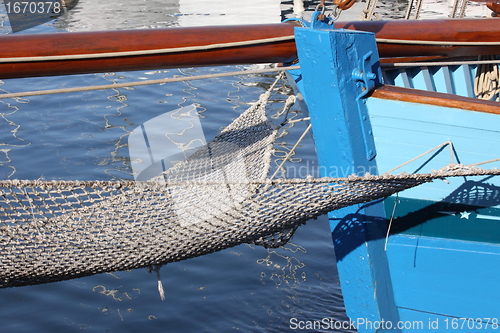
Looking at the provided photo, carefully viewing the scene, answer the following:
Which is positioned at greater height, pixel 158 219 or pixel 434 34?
pixel 434 34

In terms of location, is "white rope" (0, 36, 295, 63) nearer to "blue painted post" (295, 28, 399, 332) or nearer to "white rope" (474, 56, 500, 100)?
"blue painted post" (295, 28, 399, 332)

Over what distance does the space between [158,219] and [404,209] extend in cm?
140

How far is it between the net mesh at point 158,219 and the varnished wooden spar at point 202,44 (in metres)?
0.60

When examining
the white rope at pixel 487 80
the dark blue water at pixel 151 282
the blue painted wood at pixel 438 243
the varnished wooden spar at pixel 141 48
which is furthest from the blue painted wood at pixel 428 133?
the dark blue water at pixel 151 282

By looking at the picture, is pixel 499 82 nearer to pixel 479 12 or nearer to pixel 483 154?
pixel 483 154

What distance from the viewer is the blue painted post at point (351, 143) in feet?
7.88

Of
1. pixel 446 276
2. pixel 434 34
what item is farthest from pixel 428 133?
pixel 446 276

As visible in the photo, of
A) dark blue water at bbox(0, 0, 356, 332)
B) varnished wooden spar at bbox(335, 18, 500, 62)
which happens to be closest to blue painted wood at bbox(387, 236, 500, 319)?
varnished wooden spar at bbox(335, 18, 500, 62)

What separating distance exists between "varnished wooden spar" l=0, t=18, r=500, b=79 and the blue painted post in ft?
0.78

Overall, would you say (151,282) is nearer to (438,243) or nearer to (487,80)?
(438,243)

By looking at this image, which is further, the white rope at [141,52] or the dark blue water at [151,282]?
the dark blue water at [151,282]

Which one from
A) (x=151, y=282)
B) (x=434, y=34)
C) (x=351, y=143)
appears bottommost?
(x=151, y=282)

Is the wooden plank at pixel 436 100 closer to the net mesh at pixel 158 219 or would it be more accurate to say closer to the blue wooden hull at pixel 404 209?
the blue wooden hull at pixel 404 209

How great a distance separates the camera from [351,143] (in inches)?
99.8
